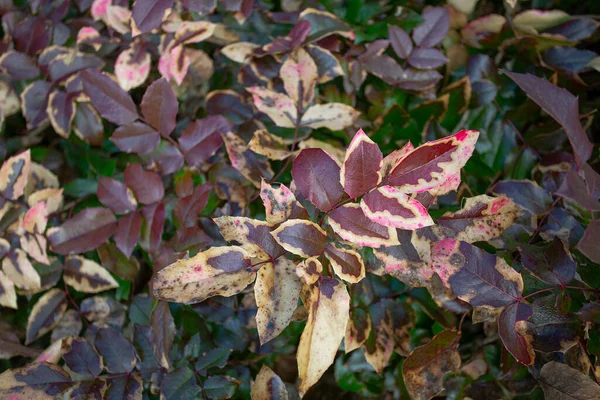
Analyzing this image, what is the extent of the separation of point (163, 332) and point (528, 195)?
0.67 metres

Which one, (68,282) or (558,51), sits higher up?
(558,51)

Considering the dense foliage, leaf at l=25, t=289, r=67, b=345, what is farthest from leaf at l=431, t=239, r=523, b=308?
leaf at l=25, t=289, r=67, b=345

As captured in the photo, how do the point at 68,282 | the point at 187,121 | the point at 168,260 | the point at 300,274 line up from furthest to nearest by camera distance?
1. the point at 187,121
2. the point at 68,282
3. the point at 168,260
4. the point at 300,274

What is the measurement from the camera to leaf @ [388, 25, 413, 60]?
0.97 meters

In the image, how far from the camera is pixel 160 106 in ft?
2.80

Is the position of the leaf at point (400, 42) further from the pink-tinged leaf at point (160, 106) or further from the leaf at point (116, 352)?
the leaf at point (116, 352)

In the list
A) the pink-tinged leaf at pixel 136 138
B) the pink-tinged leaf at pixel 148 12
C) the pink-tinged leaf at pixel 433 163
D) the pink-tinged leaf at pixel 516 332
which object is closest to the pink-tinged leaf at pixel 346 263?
the pink-tinged leaf at pixel 433 163

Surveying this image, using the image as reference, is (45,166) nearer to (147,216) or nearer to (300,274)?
(147,216)

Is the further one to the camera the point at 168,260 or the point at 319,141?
the point at 319,141

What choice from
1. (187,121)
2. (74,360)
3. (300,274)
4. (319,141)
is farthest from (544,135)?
(74,360)

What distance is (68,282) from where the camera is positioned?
3.04 feet

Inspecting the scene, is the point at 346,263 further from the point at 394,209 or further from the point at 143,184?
the point at 143,184

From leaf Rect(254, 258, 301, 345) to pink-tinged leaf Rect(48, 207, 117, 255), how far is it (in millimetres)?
379

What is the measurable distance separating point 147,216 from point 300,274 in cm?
39
